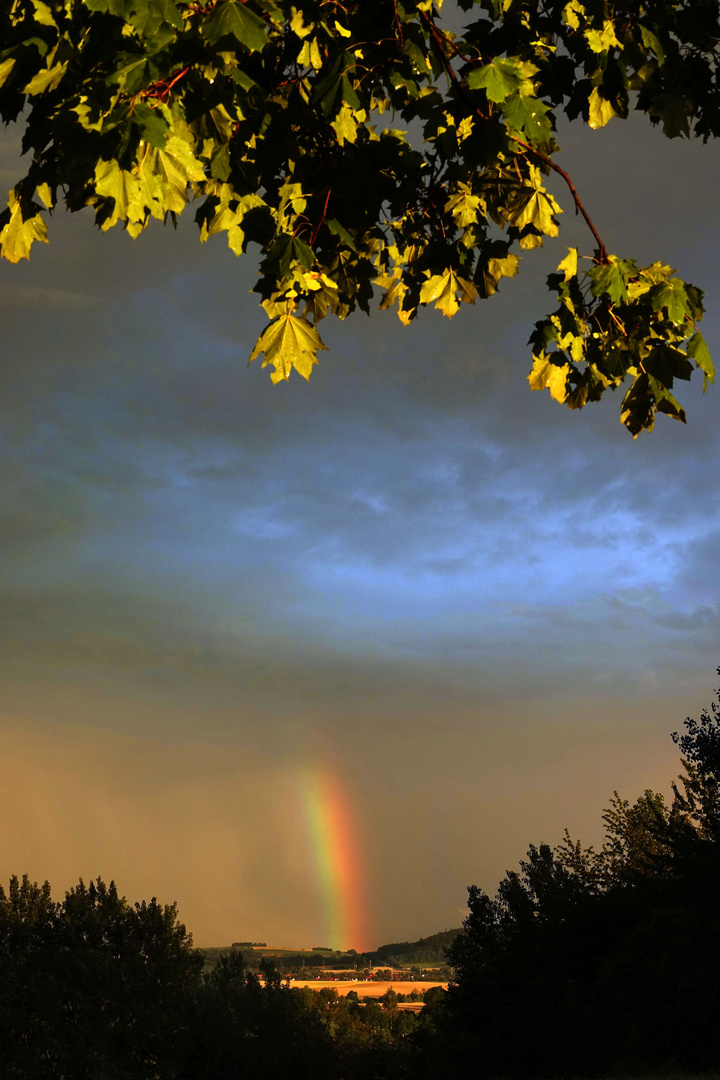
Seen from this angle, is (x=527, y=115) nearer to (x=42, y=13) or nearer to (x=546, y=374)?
(x=546, y=374)

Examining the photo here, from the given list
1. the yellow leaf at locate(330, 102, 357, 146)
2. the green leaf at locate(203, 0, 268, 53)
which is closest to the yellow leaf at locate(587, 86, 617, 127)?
the yellow leaf at locate(330, 102, 357, 146)

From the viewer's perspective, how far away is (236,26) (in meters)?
4.12

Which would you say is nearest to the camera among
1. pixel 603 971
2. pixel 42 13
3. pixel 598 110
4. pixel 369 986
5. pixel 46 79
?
pixel 42 13

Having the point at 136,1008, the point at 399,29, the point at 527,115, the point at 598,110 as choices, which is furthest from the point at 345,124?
the point at 136,1008

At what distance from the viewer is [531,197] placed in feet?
20.1

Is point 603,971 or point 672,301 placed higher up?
point 672,301

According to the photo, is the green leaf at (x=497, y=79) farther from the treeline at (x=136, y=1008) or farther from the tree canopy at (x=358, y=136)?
the treeline at (x=136, y=1008)

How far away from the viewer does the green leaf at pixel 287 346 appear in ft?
17.2

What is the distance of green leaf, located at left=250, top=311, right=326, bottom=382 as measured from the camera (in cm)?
523

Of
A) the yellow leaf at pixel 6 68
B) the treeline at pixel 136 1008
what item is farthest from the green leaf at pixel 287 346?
the treeline at pixel 136 1008

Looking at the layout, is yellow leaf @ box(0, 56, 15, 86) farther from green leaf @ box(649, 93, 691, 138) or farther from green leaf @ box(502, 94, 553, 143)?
green leaf @ box(649, 93, 691, 138)

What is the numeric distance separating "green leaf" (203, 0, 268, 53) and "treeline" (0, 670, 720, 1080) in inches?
1020

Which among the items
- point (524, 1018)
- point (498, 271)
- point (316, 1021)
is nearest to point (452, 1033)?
point (524, 1018)

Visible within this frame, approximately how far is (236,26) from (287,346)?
1.69m
